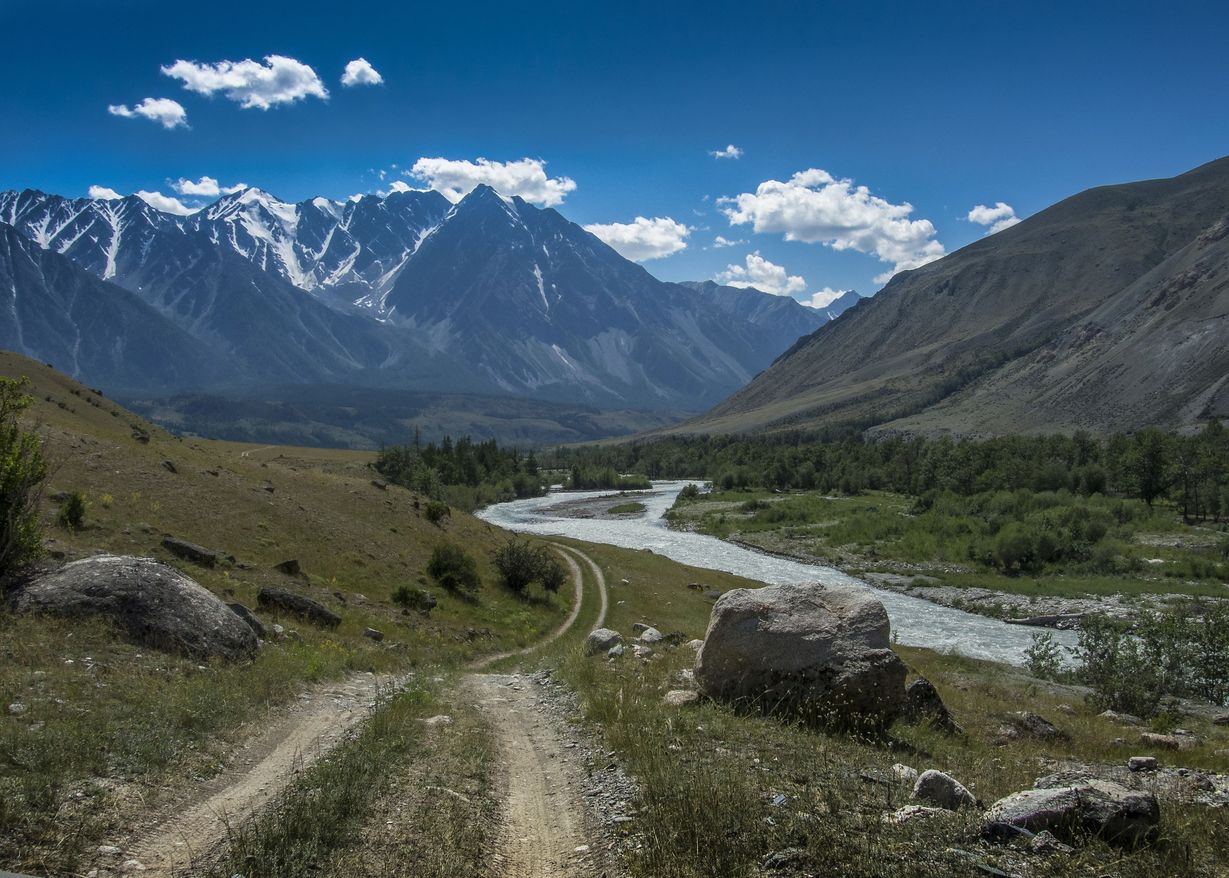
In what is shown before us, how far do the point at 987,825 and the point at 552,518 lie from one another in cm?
11562

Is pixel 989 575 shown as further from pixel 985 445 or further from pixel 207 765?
pixel 207 765

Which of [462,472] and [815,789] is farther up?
[815,789]

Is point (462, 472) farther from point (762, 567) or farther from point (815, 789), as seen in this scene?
point (815, 789)

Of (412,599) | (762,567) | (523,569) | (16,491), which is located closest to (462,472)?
(762,567)

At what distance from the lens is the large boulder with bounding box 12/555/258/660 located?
47.5 ft

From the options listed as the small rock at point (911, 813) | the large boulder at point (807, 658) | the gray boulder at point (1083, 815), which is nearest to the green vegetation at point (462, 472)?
the large boulder at point (807, 658)

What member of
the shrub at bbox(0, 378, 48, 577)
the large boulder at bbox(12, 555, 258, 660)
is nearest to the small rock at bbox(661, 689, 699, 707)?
the large boulder at bbox(12, 555, 258, 660)

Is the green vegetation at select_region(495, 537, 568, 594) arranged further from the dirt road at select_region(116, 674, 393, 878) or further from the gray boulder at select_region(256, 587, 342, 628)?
the dirt road at select_region(116, 674, 393, 878)

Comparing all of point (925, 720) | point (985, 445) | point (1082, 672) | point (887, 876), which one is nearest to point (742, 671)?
point (925, 720)

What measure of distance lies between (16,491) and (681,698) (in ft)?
49.8

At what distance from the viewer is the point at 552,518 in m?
122

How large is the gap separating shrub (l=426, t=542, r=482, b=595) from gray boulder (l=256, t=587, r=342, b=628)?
12.5m

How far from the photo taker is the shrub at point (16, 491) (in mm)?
14891

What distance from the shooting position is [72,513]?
80.0ft
